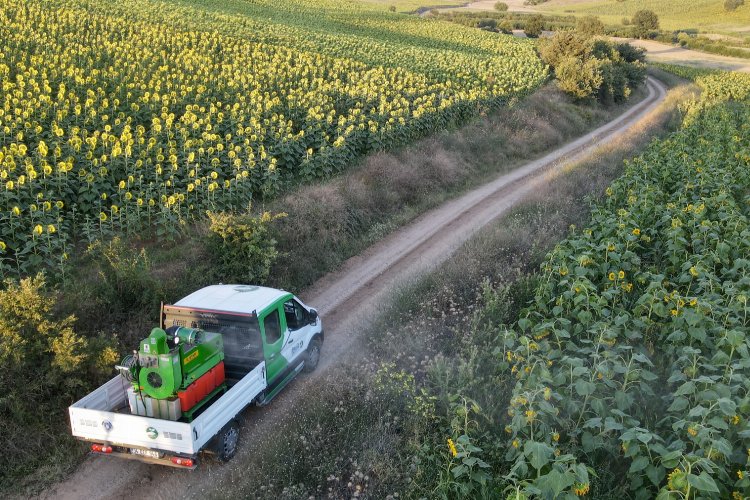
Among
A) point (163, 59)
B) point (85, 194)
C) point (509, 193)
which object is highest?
point (163, 59)

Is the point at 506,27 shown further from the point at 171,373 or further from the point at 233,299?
the point at 171,373

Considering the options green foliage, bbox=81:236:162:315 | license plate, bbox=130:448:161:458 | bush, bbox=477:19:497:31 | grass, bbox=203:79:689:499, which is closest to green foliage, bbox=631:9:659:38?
bush, bbox=477:19:497:31

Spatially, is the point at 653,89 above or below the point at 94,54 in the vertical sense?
below

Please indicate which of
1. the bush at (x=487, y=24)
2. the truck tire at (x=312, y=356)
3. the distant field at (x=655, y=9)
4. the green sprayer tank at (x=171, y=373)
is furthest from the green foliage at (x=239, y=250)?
the distant field at (x=655, y=9)

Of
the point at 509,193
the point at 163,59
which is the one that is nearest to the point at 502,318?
the point at 509,193

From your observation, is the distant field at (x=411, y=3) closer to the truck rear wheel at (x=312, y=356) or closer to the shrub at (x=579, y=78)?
the shrub at (x=579, y=78)

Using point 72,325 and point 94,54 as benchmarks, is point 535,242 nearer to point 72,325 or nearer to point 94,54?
point 72,325
